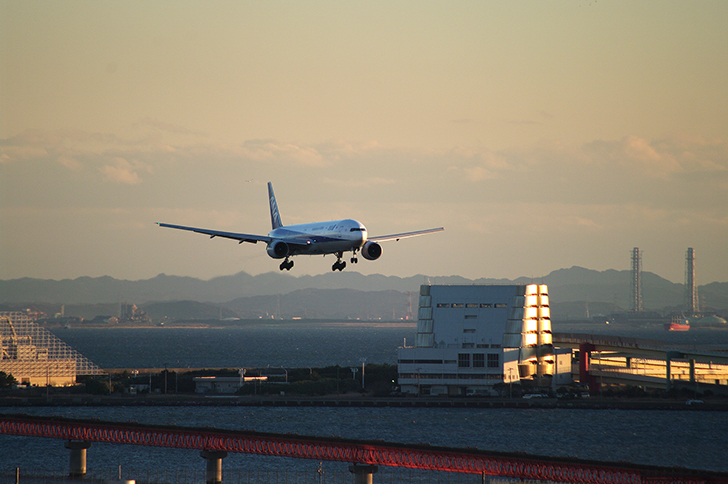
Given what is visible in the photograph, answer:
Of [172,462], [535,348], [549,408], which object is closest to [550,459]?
[172,462]

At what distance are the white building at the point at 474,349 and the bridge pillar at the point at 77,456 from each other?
86.5 meters

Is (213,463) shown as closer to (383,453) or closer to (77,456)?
(77,456)

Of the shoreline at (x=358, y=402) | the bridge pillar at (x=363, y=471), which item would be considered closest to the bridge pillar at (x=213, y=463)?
the bridge pillar at (x=363, y=471)

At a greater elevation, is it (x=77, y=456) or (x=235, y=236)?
(x=235, y=236)

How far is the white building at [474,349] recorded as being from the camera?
186m

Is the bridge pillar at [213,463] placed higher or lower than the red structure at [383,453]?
lower

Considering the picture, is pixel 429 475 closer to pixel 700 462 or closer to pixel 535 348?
pixel 700 462

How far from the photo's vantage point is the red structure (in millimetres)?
90875

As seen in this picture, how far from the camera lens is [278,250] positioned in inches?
3561

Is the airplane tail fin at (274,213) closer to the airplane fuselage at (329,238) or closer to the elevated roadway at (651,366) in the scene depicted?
the airplane fuselage at (329,238)

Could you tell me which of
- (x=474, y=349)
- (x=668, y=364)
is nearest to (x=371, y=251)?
(x=474, y=349)

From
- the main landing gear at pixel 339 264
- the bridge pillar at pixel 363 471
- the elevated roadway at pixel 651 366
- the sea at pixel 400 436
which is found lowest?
the sea at pixel 400 436

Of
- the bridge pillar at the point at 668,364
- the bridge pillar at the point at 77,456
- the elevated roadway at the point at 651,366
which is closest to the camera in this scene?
the bridge pillar at the point at 77,456

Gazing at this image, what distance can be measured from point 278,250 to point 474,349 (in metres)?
105
